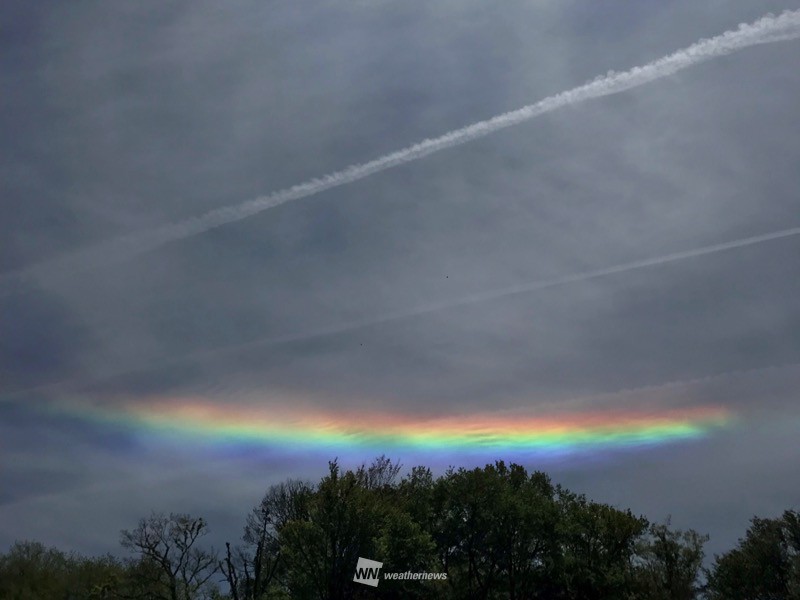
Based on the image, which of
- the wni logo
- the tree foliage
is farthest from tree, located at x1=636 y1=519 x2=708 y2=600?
the wni logo

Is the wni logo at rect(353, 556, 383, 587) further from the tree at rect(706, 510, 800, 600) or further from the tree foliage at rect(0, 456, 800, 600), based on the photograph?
the tree at rect(706, 510, 800, 600)

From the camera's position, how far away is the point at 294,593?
50062mm

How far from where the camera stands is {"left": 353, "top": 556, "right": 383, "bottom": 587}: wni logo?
45844 mm

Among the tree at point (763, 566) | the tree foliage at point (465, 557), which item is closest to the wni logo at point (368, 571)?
the tree foliage at point (465, 557)

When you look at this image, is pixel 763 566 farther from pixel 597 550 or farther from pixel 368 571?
pixel 368 571

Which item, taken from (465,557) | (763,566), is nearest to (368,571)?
(465,557)

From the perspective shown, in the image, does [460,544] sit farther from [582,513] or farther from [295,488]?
[295,488]

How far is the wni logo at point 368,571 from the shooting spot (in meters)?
45.8

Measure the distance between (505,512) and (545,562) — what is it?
9.76 metres

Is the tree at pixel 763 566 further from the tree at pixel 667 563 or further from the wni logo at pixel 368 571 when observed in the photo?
the wni logo at pixel 368 571

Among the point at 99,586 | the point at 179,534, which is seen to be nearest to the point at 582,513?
the point at 179,534

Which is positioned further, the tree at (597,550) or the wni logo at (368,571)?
the tree at (597,550)

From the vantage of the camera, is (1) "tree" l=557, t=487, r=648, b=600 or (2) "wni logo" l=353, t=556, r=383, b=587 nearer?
(2) "wni logo" l=353, t=556, r=383, b=587

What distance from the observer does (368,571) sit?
47.4m
